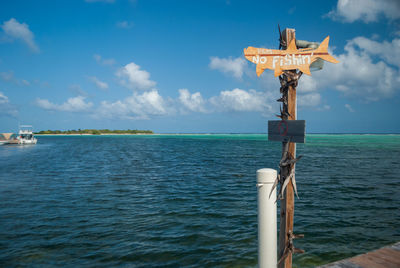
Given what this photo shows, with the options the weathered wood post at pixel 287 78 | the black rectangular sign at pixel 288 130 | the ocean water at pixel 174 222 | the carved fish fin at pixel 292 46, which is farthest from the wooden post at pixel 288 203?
the ocean water at pixel 174 222

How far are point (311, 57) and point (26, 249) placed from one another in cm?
1011

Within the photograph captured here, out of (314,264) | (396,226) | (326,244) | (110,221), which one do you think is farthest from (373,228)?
(110,221)

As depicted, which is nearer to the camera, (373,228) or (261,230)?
(261,230)

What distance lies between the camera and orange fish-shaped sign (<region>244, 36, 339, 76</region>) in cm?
441

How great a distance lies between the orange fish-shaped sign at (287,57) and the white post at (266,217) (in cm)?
187

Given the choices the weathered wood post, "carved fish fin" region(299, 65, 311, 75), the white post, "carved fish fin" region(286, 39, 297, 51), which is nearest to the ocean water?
the white post

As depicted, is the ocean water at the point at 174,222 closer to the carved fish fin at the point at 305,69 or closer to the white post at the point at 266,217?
the white post at the point at 266,217

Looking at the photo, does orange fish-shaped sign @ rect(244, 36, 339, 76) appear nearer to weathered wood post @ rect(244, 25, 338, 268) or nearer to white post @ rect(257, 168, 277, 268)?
weathered wood post @ rect(244, 25, 338, 268)

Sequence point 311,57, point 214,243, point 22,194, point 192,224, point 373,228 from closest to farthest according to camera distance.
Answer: point 311,57, point 214,243, point 373,228, point 192,224, point 22,194

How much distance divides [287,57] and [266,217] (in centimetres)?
290

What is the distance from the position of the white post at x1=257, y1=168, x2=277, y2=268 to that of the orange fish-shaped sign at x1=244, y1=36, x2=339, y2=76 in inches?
73.5

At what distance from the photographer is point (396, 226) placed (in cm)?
1014

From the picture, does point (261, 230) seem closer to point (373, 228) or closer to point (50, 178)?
point (373, 228)

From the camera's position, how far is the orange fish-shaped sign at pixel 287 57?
14.5 ft
